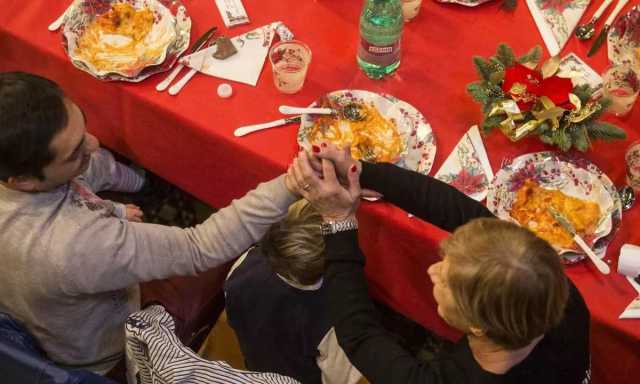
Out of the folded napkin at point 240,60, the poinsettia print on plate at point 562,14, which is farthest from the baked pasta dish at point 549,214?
the folded napkin at point 240,60

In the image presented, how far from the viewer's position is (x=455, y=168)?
145 cm

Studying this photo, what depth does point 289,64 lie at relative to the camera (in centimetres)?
154

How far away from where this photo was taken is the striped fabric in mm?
1038

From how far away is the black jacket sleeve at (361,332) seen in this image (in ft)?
3.80

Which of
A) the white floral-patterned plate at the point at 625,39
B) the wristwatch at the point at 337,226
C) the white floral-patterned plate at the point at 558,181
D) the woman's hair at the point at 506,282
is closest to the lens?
the woman's hair at the point at 506,282

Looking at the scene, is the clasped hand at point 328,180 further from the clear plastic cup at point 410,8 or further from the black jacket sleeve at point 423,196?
the clear plastic cup at point 410,8

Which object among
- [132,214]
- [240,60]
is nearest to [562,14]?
[240,60]

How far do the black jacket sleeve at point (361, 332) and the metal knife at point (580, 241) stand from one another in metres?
0.40

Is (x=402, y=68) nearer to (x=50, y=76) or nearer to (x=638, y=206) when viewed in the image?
(x=638, y=206)

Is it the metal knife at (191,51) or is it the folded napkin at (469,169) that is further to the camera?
the metal knife at (191,51)

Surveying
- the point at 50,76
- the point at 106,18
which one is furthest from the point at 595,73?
the point at 50,76

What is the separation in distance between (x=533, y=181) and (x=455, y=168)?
18cm

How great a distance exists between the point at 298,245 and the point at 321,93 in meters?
0.41

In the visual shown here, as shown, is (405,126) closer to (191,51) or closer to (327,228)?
(327,228)
